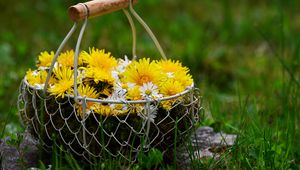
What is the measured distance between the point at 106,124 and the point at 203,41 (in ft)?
8.04

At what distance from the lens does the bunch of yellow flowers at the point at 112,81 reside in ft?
5.94

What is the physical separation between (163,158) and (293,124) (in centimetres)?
58

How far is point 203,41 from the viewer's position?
416cm

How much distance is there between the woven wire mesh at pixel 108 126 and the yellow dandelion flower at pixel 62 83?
3 cm

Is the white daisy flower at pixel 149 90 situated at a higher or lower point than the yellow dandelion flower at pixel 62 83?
lower

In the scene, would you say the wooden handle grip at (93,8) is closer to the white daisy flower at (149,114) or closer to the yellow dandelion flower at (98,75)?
the yellow dandelion flower at (98,75)

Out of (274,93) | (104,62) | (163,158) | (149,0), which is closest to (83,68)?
(104,62)

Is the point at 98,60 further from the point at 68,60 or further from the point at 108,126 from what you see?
the point at 108,126

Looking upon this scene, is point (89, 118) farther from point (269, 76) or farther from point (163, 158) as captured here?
point (269, 76)

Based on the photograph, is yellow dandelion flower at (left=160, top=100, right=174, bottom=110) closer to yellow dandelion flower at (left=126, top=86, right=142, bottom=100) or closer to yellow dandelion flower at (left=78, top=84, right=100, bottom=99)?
yellow dandelion flower at (left=126, top=86, right=142, bottom=100)

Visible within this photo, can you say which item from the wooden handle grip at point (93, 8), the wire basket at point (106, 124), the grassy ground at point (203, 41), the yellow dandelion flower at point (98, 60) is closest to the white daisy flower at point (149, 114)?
the wire basket at point (106, 124)

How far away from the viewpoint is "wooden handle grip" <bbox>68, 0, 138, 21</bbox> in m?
1.78

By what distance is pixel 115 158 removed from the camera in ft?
6.15

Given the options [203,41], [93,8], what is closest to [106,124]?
[93,8]
